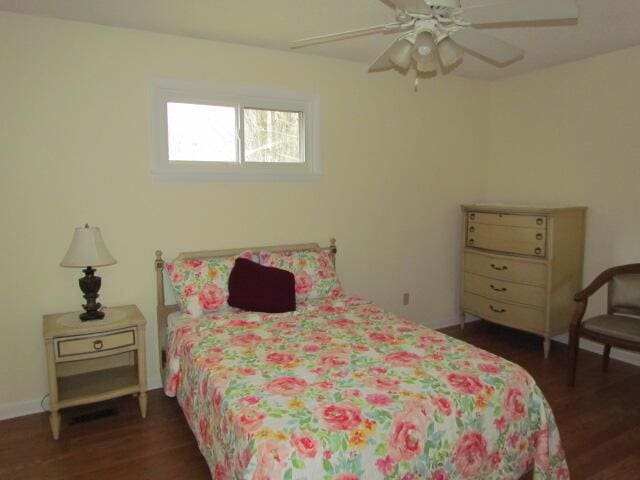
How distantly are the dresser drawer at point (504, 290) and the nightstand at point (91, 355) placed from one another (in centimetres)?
288

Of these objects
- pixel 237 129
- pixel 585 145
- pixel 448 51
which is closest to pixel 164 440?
pixel 237 129

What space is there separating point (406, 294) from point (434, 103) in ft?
5.77

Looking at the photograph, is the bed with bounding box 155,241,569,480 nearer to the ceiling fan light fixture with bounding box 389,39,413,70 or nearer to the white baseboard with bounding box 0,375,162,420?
the white baseboard with bounding box 0,375,162,420

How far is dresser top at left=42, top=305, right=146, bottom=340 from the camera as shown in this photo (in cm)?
246

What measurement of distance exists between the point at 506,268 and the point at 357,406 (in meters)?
2.62

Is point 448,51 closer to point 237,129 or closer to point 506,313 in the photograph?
point 237,129

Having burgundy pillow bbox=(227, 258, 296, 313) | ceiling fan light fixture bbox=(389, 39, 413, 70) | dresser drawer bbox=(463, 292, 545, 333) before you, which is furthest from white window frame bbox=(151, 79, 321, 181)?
dresser drawer bbox=(463, 292, 545, 333)

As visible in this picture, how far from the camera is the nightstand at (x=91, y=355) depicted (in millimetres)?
2451

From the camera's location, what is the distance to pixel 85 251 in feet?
8.39

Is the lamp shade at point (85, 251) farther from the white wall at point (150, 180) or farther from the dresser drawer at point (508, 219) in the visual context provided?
the dresser drawer at point (508, 219)

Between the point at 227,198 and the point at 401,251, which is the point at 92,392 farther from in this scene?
the point at 401,251

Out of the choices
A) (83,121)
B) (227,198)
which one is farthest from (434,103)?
(83,121)

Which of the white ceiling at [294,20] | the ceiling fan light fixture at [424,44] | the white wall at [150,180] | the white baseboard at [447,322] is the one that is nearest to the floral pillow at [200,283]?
the white wall at [150,180]

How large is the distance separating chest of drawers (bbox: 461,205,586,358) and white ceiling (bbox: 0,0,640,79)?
1251mm
